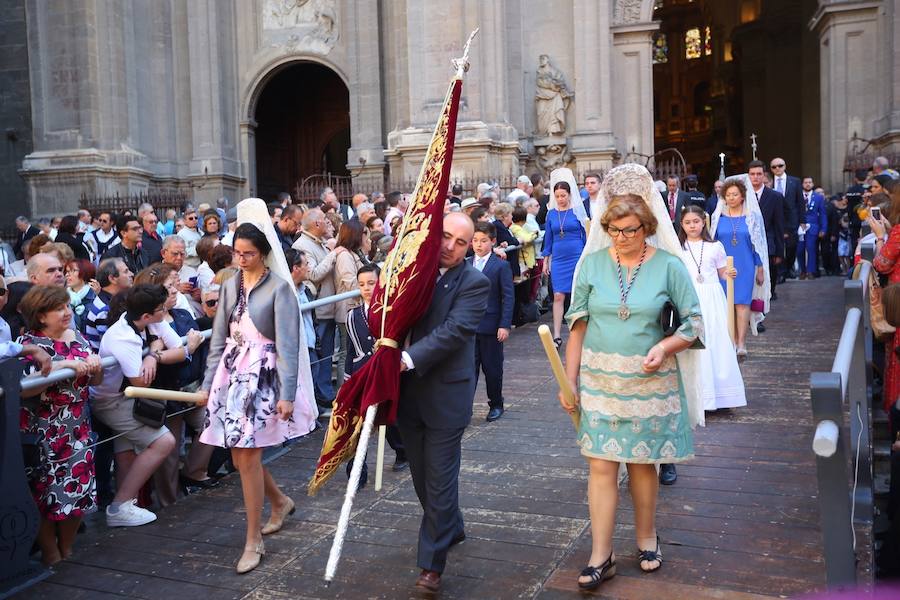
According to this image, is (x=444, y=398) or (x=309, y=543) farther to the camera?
(x=309, y=543)

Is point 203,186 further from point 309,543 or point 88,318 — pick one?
point 309,543

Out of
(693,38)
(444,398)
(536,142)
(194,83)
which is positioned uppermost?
(693,38)

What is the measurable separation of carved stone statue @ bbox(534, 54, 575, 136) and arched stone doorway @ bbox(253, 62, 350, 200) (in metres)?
8.60

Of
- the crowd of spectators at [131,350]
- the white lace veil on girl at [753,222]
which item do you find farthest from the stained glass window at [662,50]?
the crowd of spectators at [131,350]

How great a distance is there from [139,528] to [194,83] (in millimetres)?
19752

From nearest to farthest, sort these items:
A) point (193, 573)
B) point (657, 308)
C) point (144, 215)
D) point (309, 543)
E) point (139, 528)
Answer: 1. point (657, 308)
2. point (193, 573)
3. point (309, 543)
4. point (139, 528)
5. point (144, 215)

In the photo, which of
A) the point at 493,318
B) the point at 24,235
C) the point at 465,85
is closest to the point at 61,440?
the point at 493,318

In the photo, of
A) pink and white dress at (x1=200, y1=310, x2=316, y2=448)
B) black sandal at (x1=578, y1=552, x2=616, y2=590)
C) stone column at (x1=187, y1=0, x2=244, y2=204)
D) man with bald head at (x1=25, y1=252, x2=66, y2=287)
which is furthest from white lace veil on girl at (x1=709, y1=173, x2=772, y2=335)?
stone column at (x1=187, y1=0, x2=244, y2=204)

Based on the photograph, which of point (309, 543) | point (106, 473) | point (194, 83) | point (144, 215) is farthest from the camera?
point (194, 83)

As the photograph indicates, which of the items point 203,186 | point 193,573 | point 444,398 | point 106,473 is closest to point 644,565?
point 444,398

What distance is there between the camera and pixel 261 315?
→ 5262 mm

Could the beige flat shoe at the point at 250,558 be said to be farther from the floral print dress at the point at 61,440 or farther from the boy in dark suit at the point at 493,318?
the boy in dark suit at the point at 493,318

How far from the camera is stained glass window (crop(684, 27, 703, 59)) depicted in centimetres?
4753

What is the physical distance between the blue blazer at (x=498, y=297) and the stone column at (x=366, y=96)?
14.8m
